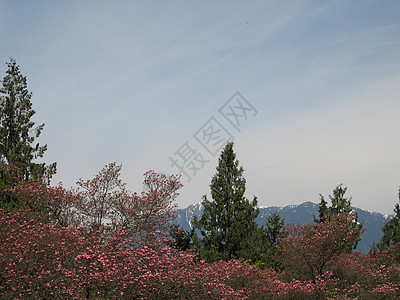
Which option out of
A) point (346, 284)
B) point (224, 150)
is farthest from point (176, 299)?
point (224, 150)

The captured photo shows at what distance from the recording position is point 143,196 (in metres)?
13.4

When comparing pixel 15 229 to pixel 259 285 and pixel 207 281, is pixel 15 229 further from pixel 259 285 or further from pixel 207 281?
pixel 259 285

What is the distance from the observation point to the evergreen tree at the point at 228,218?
54.3 ft

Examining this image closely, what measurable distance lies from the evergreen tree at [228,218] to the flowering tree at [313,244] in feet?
10.5

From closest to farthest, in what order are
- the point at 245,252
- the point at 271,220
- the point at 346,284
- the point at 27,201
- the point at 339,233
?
the point at 339,233 → the point at 346,284 → the point at 27,201 → the point at 245,252 → the point at 271,220

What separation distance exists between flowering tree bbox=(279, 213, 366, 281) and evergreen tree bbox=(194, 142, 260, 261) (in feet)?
10.5

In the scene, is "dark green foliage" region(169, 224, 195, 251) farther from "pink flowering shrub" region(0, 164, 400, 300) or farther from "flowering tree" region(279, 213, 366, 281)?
"flowering tree" region(279, 213, 366, 281)

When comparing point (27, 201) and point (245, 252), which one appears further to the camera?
point (245, 252)

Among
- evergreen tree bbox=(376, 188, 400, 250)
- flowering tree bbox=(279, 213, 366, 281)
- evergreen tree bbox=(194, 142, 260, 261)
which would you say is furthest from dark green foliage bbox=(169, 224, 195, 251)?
evergreen tree bbox=(376, 188, 400, 250)

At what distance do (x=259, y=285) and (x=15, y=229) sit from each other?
7096mm

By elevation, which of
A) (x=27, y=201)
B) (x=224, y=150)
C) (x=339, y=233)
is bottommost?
(x=339, y=233)

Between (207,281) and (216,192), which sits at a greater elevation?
(216,192)

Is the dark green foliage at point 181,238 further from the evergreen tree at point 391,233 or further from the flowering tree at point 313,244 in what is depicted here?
the evergreen tree at point 391,233

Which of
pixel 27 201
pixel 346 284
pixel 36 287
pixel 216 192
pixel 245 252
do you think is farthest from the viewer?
pixel 216 192
